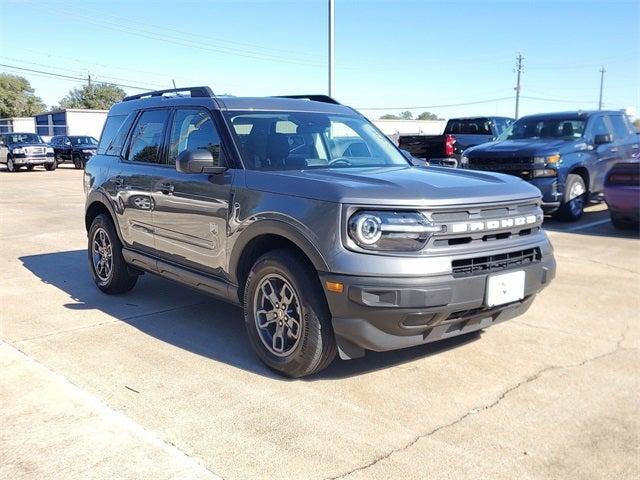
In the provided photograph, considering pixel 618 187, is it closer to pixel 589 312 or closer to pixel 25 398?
pixel 589 312

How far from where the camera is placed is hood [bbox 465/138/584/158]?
32.6 ft

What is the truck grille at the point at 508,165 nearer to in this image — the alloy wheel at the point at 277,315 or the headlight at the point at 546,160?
the headlight at the point at 546,160

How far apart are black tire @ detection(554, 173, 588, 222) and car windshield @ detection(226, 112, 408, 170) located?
6118mm

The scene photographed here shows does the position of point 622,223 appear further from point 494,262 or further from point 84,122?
point 84,122

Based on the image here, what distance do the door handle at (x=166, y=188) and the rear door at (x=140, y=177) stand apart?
0.30 ft

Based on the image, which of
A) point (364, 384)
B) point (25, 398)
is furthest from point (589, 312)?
point (25, 398)

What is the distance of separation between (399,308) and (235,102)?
222 centimetres

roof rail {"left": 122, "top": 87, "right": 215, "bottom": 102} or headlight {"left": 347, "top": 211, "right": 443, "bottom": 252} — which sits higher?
roof rail {"left": 122, "top": 87, "right": 215, "bottom": 102}

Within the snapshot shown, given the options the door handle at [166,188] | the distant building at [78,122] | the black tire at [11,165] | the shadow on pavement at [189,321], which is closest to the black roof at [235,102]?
the door handle at [166,188]

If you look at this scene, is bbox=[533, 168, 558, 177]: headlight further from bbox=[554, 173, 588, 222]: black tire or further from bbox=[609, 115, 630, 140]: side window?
bbox=[609, 115, 630, 140]: side window

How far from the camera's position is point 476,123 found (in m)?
17.3

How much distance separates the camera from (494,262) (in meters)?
3.62

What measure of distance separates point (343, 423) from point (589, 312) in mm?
3103

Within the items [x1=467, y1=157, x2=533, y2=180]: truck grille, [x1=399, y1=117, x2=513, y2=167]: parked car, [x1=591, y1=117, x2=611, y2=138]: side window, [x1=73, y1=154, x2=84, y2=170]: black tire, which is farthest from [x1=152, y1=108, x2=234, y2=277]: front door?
[x1=73, y1=154, x2=84, y2=170]: black tire
